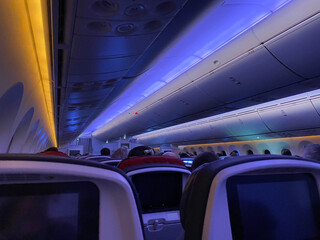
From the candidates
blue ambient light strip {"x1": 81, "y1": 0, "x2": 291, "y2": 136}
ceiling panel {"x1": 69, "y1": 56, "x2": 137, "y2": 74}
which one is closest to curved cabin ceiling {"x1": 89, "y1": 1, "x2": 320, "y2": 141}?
blue ambient light strip {"x1": 81, "y1": 0, "x2": 291, "y2": 136}

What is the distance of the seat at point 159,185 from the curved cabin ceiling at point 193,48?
1.52 meters

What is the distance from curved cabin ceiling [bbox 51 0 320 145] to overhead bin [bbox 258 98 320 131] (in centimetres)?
256

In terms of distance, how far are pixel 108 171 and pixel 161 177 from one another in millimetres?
1977

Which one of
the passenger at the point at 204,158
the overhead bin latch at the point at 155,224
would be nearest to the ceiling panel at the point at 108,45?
the passenger at the point at 204,158

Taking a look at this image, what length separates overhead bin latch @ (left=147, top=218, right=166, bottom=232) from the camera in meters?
2.33

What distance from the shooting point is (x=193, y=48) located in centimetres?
490

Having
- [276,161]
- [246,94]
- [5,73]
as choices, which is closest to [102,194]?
[276,161]

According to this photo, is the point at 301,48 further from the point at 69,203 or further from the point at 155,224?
the point at 69,203

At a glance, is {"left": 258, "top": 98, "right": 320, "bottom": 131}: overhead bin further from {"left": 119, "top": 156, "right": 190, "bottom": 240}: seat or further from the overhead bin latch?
the overhead bin latch

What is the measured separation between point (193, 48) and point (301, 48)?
79.1 inches

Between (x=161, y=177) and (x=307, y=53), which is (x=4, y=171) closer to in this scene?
(x=161, y=177)

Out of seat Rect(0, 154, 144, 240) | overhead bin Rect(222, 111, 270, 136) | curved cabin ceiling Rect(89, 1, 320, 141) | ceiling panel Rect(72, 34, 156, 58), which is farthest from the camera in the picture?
overhead bin Rect(222, 111, 270, 136)

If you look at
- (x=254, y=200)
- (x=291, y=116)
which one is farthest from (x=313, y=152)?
(x=291, y=116)

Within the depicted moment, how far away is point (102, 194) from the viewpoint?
38.1 inches
